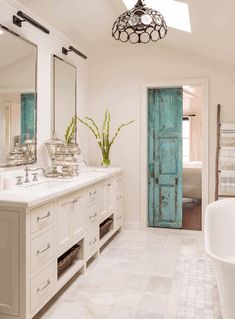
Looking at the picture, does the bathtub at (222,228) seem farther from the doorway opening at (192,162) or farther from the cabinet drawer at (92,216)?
the doorway opening at (192,162)

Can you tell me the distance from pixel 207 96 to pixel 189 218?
2.04 m

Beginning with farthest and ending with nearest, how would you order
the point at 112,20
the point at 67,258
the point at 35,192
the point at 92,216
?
the point at 112,20 < the point at 92,216 < the point at 67,258 < the point at 35,192

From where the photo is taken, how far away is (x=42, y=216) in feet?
7.86

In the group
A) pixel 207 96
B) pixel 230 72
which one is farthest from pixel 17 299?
pixel 230 72

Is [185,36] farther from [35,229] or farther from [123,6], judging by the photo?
[35,229]

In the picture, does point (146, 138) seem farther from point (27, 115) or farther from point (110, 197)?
point (27, 115)

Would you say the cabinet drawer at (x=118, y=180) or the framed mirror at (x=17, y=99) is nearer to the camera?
the framed mirror at (x=17, y=99)

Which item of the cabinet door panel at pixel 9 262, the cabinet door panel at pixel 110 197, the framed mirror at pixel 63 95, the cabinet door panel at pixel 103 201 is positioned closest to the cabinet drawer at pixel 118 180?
the cabinet door panel at pixel 110 197

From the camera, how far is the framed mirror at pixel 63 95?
154 inches

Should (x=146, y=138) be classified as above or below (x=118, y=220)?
above

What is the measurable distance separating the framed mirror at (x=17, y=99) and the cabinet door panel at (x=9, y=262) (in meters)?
0.86

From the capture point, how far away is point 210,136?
4.53 meters

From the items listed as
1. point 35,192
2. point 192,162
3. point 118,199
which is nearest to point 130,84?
point 118,199

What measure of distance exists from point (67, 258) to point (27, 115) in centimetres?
146
